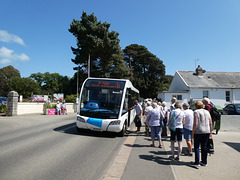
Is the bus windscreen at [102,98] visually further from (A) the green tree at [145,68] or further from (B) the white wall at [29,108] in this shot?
(A) the green tree at [145,68]

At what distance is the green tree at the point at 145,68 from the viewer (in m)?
49.9

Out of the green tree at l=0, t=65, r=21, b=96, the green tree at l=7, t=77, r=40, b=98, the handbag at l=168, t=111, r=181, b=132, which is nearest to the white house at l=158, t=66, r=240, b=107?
the handbag at l=168, t=111, r=181, b=132

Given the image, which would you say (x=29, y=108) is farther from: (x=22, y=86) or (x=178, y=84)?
(x=22, y=86)

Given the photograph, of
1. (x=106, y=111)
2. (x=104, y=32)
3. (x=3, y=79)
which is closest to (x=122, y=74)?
(x=104, y=32)

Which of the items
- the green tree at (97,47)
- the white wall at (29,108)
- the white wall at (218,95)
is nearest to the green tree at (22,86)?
the green tree at (97,47)

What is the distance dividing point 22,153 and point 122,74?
99.1 feet

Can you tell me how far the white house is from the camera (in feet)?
92.5

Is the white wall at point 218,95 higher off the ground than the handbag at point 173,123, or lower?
higher

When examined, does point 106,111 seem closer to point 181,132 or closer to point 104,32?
point 181,132

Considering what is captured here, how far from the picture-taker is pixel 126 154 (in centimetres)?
538

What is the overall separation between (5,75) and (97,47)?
5600 cm

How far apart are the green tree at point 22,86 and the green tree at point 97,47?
39863 millimetres

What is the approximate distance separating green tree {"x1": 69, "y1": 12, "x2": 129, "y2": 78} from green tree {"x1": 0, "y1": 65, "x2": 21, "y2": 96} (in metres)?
44.6

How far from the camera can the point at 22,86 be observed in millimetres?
62844
